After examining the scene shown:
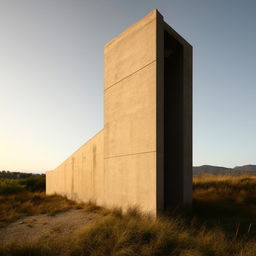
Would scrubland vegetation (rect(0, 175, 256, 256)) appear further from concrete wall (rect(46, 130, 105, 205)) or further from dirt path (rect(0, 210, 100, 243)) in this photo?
concrete wall (rect(46, 130, 105, 205))

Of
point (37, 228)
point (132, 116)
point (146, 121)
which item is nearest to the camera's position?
point (37, 228)

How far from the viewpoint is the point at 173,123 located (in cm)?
801

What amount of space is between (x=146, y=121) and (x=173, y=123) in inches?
62.5

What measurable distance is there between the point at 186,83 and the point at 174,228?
4.70m

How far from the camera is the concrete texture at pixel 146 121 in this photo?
21.5ft

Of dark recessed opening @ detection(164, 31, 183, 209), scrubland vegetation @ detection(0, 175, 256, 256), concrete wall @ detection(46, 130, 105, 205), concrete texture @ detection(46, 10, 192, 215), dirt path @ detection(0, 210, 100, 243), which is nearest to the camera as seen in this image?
scrubland vegetation @ detection(0, 175, 256, 256)

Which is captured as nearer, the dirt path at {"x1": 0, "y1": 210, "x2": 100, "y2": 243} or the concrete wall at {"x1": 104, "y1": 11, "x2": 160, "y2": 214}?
the dirt path at {"x1": 0, "y1": 210, "x2": 100, "y2": 243}

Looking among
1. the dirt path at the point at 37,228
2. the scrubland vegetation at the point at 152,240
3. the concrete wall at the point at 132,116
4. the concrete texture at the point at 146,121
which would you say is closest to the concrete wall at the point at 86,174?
the concrete texture at the point at 146,121

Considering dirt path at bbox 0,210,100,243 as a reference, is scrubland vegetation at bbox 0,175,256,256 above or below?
above

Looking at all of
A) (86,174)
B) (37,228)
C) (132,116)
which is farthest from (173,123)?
(37,228)

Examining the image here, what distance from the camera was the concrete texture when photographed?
6.54 metres

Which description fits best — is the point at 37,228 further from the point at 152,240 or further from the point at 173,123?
the point at 173,123

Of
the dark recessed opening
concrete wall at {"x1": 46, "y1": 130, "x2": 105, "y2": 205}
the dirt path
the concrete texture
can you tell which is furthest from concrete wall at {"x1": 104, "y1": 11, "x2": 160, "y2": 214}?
the dirt path

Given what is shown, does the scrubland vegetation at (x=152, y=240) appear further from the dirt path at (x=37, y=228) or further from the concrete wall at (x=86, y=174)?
the concrete wall at (x=86, y=174)
